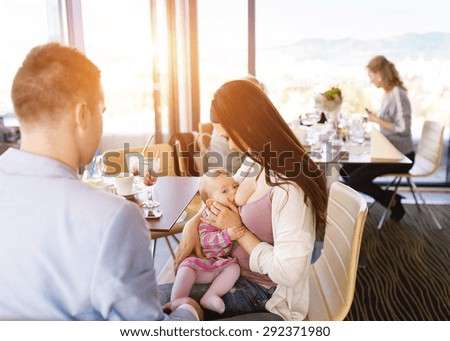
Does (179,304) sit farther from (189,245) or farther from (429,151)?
(429,151)

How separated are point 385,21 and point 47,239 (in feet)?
16.4

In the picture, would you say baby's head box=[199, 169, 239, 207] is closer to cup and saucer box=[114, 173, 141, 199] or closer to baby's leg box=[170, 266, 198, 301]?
baby's leg box=[170, 266, 198, 301]

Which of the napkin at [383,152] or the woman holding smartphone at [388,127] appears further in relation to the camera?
the woman holding smartphone at [388,127]

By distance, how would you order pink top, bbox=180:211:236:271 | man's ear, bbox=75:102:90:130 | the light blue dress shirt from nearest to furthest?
the light blue dress shirt < man's ear, bbox=75:102:90:130 < pink top, bbox=180:211:236:271

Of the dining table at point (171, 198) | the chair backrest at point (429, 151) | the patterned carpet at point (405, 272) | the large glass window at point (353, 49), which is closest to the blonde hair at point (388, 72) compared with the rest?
the chair backrest at point (429, 151)

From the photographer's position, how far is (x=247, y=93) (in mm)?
1408

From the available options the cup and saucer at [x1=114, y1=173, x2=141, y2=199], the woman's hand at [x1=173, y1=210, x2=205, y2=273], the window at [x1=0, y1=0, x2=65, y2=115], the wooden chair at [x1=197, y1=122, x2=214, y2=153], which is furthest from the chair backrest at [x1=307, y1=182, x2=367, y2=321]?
the window at [x1=0, y1=0, x2=65, y2=115]

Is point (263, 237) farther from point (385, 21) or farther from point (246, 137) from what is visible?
point (385, 21)

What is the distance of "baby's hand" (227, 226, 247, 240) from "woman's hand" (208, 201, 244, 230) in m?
0.03

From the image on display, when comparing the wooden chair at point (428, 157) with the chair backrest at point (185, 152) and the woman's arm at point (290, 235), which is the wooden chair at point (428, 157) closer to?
the chair backrest at point (185, 152)

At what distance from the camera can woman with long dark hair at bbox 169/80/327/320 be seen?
1.36 metres

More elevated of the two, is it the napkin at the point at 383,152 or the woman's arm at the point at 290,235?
the woman's arm at the point at 290,235

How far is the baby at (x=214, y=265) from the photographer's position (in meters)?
1.50
